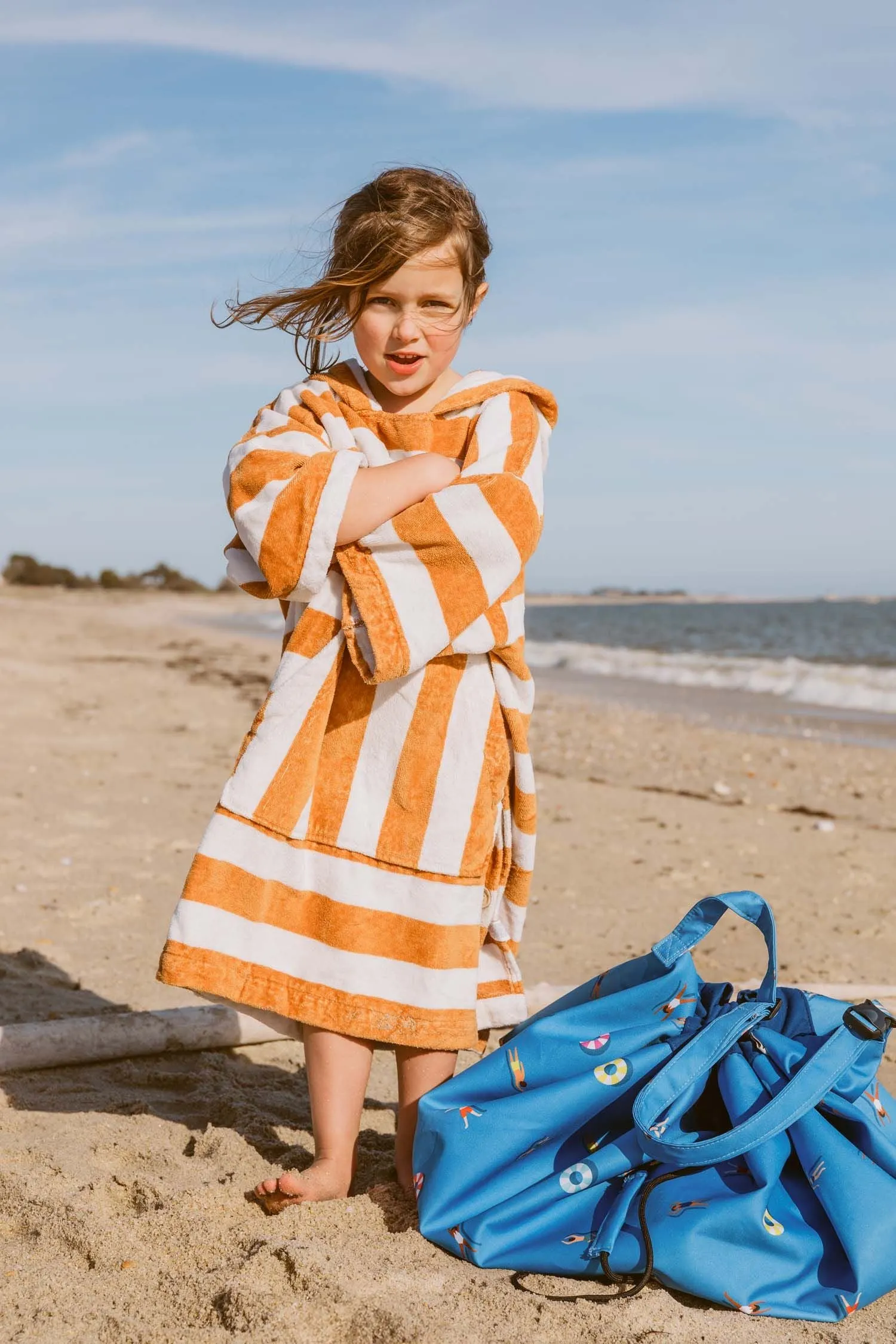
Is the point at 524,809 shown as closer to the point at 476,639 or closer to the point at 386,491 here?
the point at 476,639

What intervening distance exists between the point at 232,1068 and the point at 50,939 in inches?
48.5

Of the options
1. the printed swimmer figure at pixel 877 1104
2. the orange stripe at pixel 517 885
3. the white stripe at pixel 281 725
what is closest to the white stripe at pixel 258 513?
the white stripe at pixel 281 725

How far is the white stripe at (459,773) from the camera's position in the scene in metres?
2.44

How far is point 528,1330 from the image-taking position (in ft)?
6.34

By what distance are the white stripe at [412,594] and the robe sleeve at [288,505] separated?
10cm

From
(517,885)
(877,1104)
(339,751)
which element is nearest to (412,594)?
(339,751)

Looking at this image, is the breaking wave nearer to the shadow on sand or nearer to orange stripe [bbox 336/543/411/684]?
the shadow on sand

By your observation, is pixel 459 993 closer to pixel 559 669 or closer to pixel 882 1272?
pixel 882 1272

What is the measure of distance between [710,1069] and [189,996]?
2.20 meters

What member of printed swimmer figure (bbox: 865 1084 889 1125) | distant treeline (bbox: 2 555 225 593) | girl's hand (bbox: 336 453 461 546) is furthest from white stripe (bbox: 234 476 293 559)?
distant treeline (bbox: 2 555 225 593)

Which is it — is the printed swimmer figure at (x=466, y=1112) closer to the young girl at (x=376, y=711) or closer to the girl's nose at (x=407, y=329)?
the young girl at (x=376, y=711)

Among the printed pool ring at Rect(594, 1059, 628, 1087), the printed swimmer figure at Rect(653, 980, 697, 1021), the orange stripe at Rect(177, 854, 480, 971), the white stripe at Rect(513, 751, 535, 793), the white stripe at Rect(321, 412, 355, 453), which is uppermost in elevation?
the white stripe at Rect(321, 412, 355, 453)

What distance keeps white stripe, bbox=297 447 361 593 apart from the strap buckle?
1359 millimetres

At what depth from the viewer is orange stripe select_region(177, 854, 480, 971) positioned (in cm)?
242
